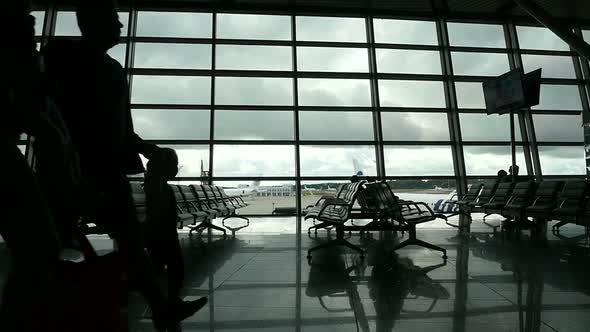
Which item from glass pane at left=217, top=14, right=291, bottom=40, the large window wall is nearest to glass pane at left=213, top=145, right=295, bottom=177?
the large window wall

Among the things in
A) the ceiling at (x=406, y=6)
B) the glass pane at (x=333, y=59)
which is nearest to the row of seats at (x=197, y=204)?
the glass pane at (x=333, y=59)

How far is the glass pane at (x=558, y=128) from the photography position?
748 cm

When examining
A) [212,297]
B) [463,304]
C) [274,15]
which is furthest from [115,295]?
[274,15]

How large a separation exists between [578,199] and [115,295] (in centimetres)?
463

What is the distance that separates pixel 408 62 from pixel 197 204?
5.97 m

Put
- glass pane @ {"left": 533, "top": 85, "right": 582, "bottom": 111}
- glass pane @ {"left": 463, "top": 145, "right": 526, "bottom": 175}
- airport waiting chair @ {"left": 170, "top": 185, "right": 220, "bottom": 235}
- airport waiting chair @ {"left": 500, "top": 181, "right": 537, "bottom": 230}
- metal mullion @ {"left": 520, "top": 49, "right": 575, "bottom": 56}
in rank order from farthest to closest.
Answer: metal mullion @ {"left": 520, "top": 49, "right": 575, "bottom": 56}
glass pane @ {"left": 533, "top": 85, "right": 582, "bottom": 111}
glass pane @ {"left": 463, "top": 145, "right": 526, "bottom": 175}
airport waiting chair @ {"left": 500, "top": 181, "right": 537, "bottom": 230}
airport waiting chair @ {"left": 170, "top": 185, "right": 220, "bottom": 235}

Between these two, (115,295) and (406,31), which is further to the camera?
(406,31)

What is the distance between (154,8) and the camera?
7.64 m

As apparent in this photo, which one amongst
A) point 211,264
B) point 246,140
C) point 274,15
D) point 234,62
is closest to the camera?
point 211,264

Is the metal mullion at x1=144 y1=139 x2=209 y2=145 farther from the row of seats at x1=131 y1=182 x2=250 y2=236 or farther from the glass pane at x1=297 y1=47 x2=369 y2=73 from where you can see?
the glass pane at x1=297 y1=47 x2=369 y2=73

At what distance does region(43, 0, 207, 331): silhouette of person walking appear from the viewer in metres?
0.91

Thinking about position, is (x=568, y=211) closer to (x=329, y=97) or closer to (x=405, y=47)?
(x=329, y=97)

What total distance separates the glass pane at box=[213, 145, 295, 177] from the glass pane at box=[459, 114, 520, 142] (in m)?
3.97

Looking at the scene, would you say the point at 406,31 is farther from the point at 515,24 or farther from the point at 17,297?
the point at 17,297
